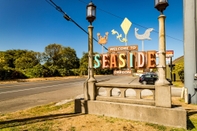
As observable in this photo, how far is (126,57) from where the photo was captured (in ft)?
20.2

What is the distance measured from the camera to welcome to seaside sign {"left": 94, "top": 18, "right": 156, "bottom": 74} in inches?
227

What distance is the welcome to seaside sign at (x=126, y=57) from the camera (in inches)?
227

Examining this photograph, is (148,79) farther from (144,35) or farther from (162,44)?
(162,44)

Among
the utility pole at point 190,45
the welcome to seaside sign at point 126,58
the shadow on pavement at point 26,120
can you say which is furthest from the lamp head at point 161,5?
the shadow on pavement at point 26,120

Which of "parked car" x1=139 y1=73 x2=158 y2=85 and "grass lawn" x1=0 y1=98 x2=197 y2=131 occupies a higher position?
"parked car" x1=139 y1=73 x2=158 y2=85

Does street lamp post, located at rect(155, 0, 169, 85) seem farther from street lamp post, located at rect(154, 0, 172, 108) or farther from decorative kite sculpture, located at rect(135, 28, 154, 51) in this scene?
decorative kite sculpture, located at rect(135, 28, 154, 51)

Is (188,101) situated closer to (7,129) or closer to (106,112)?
(106,112)

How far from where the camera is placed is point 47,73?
1432 inches

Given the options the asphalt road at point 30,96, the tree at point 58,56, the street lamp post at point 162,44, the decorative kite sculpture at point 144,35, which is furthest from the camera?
the tree at point 58,56

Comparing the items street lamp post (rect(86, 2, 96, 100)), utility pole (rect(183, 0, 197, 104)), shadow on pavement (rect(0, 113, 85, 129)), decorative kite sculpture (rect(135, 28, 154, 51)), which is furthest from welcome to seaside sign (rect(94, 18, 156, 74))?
utility pole (rect(183, 0, 197, 104))

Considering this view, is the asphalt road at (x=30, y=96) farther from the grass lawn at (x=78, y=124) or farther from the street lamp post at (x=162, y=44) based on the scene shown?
the street lamp post at (x=162, y=44)

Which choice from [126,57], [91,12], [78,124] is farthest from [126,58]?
[78,124]

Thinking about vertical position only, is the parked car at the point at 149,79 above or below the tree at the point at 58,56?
below

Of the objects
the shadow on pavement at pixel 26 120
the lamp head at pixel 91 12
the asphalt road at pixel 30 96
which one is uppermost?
the lamp head at pixel 91 12
